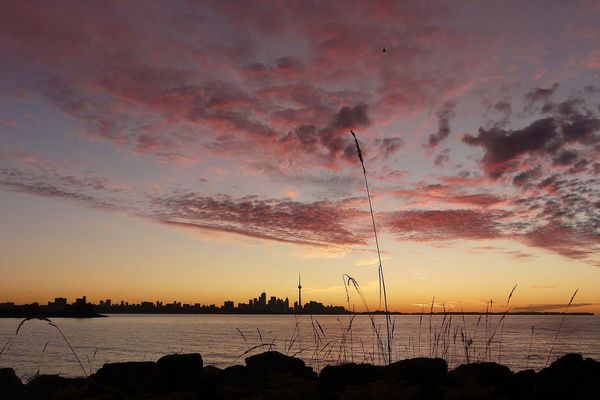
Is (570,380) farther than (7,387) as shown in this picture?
Yes

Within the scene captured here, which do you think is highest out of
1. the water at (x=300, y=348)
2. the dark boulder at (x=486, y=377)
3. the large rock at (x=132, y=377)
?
the dark boulder at (x=486, y=377)

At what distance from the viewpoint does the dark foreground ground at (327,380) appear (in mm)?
5988

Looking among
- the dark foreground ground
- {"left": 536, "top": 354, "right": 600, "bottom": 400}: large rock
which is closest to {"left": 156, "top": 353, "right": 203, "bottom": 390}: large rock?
the dark foreground ground

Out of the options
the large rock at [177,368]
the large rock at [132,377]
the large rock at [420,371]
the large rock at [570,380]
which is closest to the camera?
the large rock at [570,380]

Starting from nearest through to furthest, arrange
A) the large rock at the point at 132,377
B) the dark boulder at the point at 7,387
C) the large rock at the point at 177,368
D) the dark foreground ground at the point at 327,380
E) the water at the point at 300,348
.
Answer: the dark foreground ground at the point at 327,380 → the dark boulder at the point at 7,387 → the large rock at the point at 132,377 → the large rock at the point at 177,368 → the water at the point at 300,348

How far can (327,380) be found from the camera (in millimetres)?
7242

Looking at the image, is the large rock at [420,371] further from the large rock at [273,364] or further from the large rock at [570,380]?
the large rock at [273,364]

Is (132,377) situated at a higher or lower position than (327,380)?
lower

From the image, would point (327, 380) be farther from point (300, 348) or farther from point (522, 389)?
point (300, 348)

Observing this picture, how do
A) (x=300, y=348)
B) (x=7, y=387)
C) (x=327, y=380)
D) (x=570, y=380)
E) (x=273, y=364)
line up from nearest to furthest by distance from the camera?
(x=7, y=387), (x=327, y=380), (x=570, y=380), (x=273, y=364), (x=300, y=348)

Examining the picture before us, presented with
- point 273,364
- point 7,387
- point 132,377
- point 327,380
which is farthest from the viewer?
point 273,364

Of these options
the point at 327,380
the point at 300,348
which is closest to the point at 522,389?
the point at 327,380

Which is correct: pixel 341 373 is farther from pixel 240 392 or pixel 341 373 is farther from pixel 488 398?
pixel 488 398

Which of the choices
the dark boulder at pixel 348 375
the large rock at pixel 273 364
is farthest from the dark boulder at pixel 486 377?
the large rock at pixel 273 364
